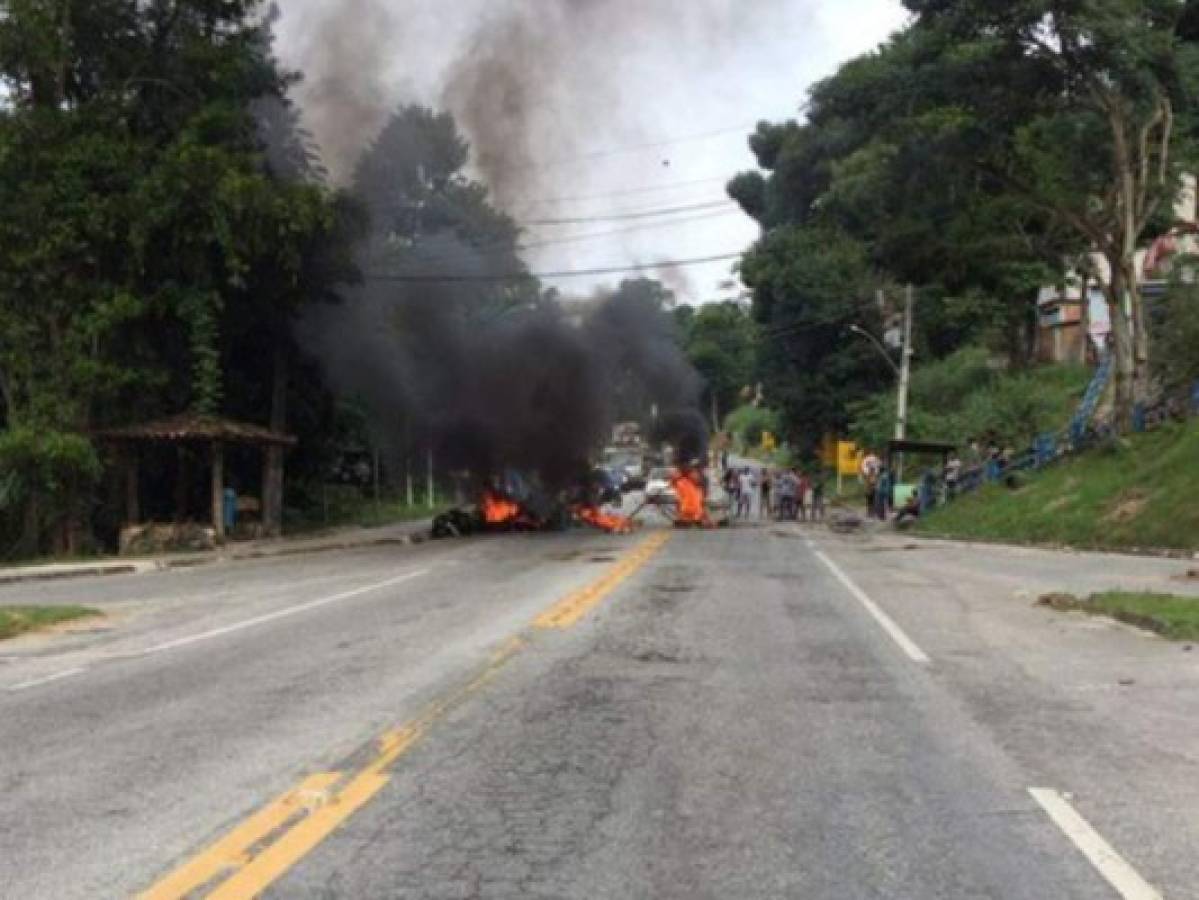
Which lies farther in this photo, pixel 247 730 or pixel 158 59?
pixel 158 59

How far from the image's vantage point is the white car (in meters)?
48.4

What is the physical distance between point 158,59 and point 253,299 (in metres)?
5.91

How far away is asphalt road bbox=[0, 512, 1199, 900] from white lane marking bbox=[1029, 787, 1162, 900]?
0.02m

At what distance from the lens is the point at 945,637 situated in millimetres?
12383

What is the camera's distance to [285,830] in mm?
5699

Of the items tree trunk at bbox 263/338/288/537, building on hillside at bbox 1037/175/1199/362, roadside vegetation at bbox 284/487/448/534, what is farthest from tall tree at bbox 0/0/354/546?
building on hillside at bbox 1037/175/1199/362

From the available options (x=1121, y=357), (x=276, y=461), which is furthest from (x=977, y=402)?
(x=276, y=461)

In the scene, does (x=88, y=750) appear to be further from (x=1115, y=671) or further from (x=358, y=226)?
(x=358, y=226)

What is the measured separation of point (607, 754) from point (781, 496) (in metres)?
39.0

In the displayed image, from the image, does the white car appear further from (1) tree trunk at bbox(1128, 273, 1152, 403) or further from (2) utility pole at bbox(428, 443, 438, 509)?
(1) tree trunk at bbox(1128, 273, 1152, 403)

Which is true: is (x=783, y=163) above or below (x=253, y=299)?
above

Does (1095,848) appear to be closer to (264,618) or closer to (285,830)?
(285,830)

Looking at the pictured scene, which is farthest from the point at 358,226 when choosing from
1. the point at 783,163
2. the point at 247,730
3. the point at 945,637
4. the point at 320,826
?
the point at 783,163

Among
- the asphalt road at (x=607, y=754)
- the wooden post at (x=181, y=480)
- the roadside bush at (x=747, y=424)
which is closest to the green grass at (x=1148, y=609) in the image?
the asphalt road at (x=607, y=754)
